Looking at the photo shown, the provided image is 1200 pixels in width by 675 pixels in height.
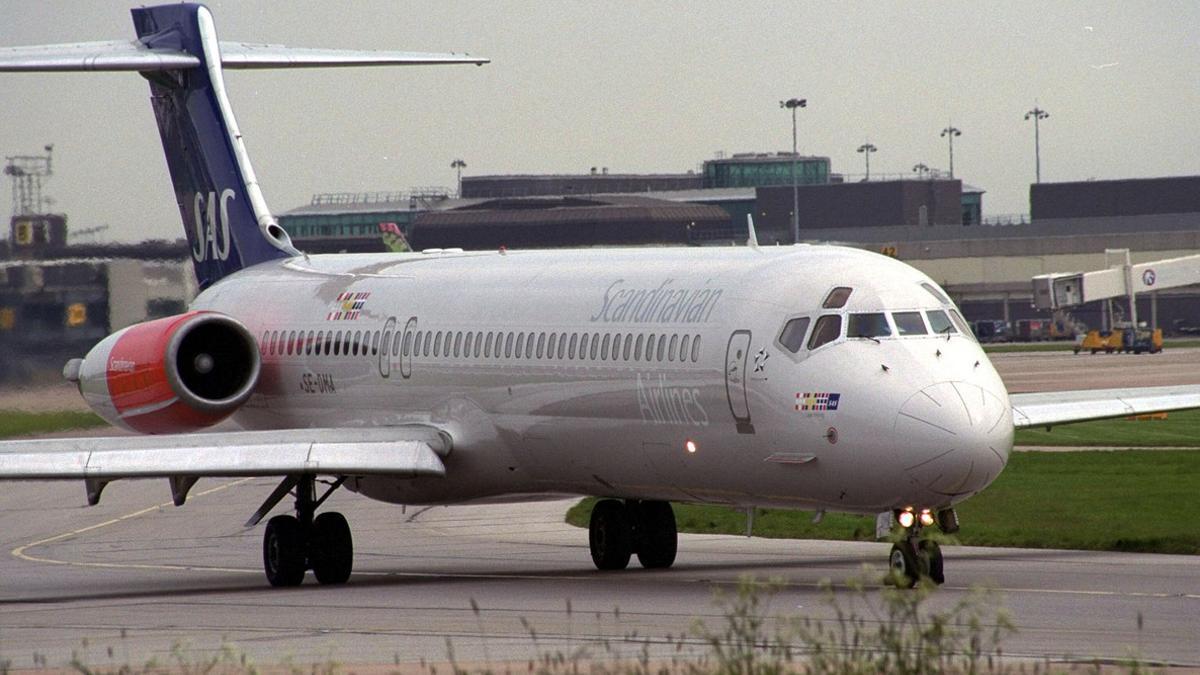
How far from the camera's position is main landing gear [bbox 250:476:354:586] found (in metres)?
23.3

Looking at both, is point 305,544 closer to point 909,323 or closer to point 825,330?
point 825,330

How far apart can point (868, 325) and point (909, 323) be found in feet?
→ 1.23

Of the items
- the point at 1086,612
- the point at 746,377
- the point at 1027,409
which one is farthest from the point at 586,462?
the point at 1086,612

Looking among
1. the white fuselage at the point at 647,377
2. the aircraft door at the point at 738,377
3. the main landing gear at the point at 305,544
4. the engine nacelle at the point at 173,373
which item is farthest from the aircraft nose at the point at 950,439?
the engine nacelle at the point at 173,373

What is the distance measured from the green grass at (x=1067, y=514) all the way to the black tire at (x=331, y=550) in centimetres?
702

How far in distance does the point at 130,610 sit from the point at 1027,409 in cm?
947

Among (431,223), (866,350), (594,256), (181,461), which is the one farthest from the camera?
(431,223)

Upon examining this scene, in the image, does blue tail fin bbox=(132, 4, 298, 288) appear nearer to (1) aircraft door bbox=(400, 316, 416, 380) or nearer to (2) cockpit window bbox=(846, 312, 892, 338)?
(1) aircraft door bbox=(400, 316, 416, 380)

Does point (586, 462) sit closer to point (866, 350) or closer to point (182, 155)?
point (866, 350)

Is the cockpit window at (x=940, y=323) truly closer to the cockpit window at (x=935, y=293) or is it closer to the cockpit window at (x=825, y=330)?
the cockpit window at (x=935, y=293)

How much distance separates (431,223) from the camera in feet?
399

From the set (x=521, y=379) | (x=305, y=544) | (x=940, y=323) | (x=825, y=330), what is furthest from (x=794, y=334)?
(x=305, y=544)

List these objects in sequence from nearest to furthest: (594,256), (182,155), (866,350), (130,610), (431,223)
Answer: (866,350), (130,610), (594,256), (182,155), (431,223)

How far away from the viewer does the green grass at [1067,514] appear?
82.9 ft
